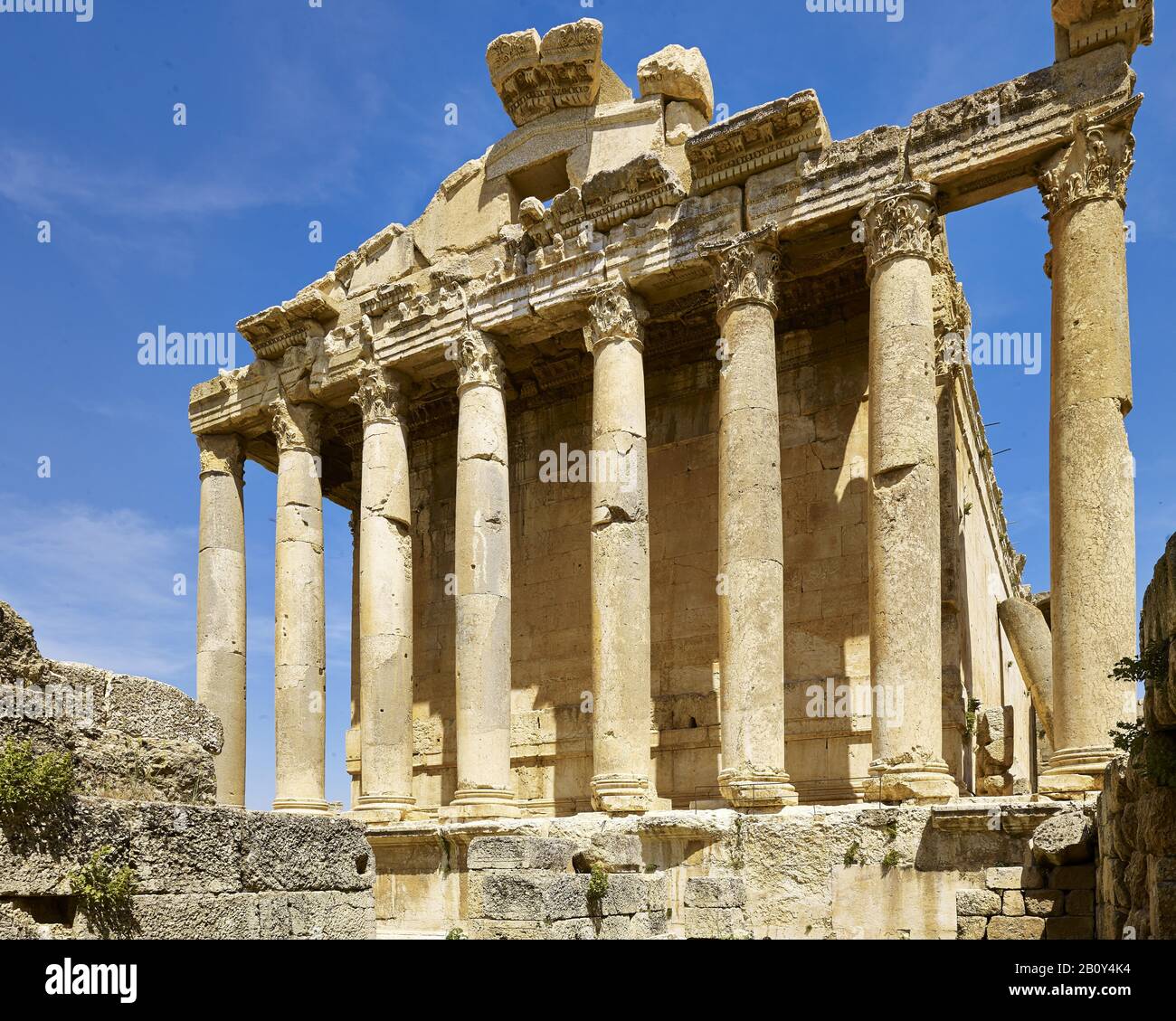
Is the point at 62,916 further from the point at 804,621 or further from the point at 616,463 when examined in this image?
the point at 804,621

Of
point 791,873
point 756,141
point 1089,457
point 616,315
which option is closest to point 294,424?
point 616,315

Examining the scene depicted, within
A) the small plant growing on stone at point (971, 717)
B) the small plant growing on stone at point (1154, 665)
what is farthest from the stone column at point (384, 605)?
the small plant growing on stone at point (1154, 665)

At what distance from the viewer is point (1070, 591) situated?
13.2 meters

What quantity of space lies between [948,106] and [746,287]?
3.38 meters

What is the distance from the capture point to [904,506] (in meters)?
14.6

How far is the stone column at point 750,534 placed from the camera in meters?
15.1

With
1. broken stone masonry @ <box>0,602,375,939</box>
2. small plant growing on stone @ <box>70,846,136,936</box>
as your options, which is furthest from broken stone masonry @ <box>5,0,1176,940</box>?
small plant growing on stone @ <box>70,846,136,936</box>

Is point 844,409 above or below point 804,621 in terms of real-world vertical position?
above

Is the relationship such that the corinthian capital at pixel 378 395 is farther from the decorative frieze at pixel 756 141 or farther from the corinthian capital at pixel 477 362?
the decorative frieze at pixel 756 141

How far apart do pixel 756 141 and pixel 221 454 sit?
11.5m

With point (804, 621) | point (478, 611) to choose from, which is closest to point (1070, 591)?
point (804, 621)

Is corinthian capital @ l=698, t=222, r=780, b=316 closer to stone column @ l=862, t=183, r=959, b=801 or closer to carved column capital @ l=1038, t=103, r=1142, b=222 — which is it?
stone column @ l=862, t=183, r=959, b=801

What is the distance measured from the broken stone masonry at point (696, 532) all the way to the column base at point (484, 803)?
0.08 meters

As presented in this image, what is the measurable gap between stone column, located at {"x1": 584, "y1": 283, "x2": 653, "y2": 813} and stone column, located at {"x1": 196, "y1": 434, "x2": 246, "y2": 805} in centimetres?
713
